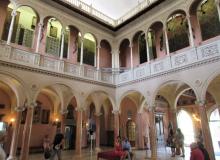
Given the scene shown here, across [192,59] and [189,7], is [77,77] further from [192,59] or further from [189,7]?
[189,7]

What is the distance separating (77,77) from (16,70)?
370cm

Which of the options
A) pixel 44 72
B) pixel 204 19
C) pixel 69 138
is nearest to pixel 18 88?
pixel 44 72

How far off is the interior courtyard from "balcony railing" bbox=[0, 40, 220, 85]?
48 millimetres

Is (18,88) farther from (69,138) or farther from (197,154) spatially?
(197,154)

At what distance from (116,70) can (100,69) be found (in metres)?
1.47

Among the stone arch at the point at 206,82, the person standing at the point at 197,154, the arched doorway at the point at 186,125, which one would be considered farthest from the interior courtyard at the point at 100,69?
the person standing at the point at 197,154

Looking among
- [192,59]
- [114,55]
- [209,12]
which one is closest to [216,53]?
[192,59]

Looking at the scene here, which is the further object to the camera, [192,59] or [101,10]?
[101,10]

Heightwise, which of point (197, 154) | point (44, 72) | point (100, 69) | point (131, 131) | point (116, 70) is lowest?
point (197, 154)

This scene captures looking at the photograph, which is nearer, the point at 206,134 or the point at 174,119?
the point at 206,134

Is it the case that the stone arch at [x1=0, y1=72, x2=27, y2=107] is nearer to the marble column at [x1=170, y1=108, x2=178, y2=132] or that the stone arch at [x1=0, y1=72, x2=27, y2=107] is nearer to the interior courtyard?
the interior courtyard

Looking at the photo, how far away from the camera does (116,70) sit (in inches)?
560

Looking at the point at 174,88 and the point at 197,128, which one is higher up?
the point at 174,88

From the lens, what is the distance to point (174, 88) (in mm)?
12430
